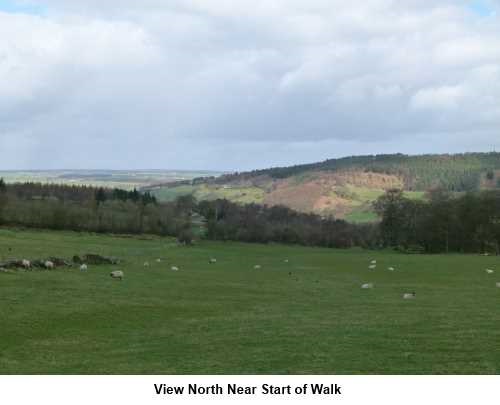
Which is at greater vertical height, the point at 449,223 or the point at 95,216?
the point at 449,223

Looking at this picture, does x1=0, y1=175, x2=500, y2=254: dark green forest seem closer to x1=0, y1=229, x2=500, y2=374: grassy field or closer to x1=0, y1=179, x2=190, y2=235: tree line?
x1=0, y1=179, x2=190, y2=235: tree line

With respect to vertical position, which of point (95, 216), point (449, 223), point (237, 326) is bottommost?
point (95, 216)

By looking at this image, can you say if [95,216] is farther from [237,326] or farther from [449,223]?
[237,326]

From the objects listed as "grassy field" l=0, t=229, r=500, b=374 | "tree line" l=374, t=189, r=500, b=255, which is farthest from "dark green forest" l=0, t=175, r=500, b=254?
"grassy field" l=0, t=229, r=500, b=374

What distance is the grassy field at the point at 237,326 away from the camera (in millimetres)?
14180

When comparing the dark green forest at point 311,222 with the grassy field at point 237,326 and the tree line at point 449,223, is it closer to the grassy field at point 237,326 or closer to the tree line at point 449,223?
the tree line at point 449,223

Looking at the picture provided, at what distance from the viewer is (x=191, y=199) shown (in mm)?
159250

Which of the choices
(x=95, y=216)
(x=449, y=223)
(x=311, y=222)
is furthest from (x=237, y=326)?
(x=311, y=222)

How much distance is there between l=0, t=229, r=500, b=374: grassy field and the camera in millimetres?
14180

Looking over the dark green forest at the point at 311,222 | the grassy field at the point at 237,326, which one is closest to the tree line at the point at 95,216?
the dark green forest at the point at 311,222

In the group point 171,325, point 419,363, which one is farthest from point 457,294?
point 419,363

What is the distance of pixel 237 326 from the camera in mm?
20125

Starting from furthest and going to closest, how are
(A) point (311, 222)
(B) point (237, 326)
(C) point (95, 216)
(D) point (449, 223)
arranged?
(A) point (311, 222), (C) point (95, 216), (D) point (449, 223), (B) point (237, 326)

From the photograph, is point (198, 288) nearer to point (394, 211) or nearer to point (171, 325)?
point (171, 325)
